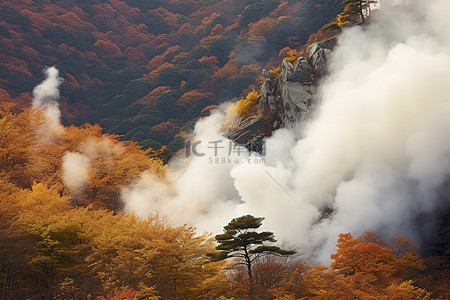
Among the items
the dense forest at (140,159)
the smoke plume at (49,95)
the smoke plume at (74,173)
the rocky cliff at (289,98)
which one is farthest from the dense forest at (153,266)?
the smoke plume at (49,95)

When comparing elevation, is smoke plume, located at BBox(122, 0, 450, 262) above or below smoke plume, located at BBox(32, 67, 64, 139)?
below

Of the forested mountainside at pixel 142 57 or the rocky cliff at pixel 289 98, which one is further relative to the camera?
the forested mountainside at pixel 142 57

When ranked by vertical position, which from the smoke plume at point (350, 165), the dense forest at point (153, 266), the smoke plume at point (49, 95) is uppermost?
the smoke plume at point (49, 95)

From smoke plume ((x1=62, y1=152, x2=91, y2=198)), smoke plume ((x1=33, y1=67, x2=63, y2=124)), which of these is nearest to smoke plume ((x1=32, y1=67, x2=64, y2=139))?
smoke plume ((x1=33, y1=67, x2=63, y2=124))

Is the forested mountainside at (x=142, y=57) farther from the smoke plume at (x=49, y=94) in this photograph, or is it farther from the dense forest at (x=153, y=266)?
the dense forest at (x=153, y=266)
